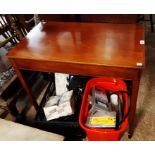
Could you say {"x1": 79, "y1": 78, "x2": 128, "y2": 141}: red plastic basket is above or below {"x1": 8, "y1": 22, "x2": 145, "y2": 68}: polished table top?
below

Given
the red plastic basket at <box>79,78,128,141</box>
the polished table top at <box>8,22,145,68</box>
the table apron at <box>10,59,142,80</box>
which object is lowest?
the red plastic basket at <box>79,78,128,141</box>

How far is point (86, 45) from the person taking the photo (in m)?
1.09

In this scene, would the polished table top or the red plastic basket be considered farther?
the red plastic basket

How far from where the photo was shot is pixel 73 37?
1177mm

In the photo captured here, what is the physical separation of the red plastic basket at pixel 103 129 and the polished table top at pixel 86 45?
340 mm

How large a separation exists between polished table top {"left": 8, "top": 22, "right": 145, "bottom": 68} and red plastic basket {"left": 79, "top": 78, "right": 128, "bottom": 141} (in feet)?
1.12

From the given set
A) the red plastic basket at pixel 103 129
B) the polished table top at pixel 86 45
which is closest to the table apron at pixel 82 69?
the polished table top at pixel 86 45

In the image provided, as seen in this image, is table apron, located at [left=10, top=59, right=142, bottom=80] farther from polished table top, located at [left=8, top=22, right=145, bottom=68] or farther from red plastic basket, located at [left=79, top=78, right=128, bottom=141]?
red plastic basket, located at [left=79, top=78, right=128, bottom=141]

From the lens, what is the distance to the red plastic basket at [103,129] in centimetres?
117

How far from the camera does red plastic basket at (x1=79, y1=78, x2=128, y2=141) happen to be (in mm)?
1174

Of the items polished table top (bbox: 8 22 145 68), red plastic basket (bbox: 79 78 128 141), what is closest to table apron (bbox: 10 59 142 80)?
polished table top (bbox: 8 22 145 68)

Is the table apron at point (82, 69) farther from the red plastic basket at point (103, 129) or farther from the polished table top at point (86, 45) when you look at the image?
the red plastic basket at point (103, 129)

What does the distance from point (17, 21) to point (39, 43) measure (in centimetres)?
47
